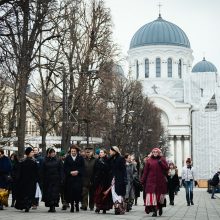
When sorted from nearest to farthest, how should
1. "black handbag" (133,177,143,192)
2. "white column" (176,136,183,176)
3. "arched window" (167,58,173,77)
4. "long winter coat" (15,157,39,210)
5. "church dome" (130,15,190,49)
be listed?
"long winter coat" (15,157,39,210)
"black handbag" (133,177,143,192)
"white column" (176,136,183,176)
"arched window" (167,58,173,77)
"church dome" (130,15,190,49)

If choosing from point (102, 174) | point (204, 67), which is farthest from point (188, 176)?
point (204, 67)

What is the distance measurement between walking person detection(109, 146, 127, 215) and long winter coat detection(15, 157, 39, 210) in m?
2.12

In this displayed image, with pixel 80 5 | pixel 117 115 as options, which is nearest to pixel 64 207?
pixel 80 5

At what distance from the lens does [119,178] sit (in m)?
17.9

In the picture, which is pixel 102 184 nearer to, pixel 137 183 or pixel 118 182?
pixel 118 182

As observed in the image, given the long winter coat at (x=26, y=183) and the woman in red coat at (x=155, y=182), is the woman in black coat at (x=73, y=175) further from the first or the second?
the woman in red coat at (x=155, y=182)

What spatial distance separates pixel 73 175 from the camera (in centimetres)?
1819

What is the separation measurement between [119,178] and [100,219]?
2619mm

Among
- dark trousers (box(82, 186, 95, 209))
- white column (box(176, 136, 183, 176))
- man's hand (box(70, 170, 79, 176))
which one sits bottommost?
dark trousers (box(82, 186, 95, 209))

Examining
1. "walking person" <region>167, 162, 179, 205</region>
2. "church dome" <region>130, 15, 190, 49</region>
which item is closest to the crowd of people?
"walking person" <region>167, 162, 179, 205</region>

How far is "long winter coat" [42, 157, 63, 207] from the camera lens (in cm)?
1791

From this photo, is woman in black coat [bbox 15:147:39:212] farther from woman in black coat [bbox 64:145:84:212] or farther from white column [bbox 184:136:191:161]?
white column [bbox 184:136:191:161]

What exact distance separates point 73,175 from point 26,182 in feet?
4.16

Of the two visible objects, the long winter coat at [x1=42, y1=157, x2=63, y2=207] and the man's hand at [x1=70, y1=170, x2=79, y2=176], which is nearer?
the long winter coat at [x1=42, y1=157, x2=63, y2=207]
